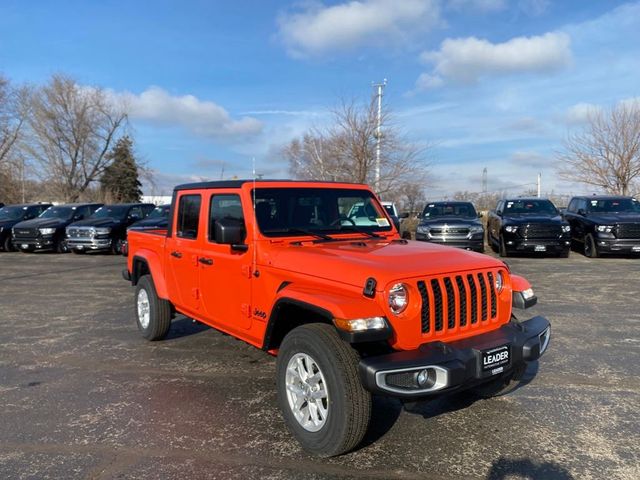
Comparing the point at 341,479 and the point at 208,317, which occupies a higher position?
the point at 208,317

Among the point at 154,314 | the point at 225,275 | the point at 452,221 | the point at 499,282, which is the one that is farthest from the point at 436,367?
the point at 452,221

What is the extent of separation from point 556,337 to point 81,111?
1758 inches

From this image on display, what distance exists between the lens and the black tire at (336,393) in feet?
10.5

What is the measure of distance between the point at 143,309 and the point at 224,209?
91.3 inches

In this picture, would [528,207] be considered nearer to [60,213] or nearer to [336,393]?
[336,393]

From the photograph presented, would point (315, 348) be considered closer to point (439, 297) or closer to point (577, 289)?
point (439, 297)

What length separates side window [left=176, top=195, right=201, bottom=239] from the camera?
17.2ft

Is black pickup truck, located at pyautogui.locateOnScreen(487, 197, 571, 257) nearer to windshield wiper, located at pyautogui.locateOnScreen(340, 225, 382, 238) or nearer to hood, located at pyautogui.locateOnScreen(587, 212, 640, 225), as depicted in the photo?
hood, located at pyautogui.locateOnScreen(587, 212, 640, 225)

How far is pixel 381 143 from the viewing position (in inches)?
919

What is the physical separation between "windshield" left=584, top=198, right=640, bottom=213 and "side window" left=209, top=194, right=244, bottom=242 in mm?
14126

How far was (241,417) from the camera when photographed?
162 inches

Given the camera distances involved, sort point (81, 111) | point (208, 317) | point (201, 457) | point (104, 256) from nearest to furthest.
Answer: point (201, 457), point (208, 317), point (104, 256), point (81, 111)

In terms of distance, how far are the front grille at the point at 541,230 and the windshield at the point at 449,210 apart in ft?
5.55

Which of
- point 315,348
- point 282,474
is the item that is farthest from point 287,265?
point 282,474
